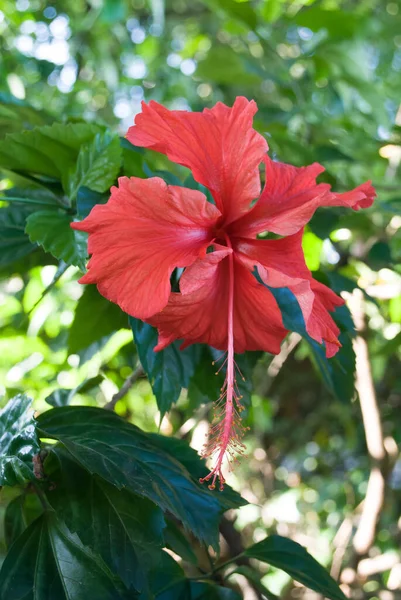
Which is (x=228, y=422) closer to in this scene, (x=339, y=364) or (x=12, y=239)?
(x=339, y=364)

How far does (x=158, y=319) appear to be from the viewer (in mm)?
488

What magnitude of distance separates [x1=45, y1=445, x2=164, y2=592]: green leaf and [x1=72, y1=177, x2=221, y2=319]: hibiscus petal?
0.18 metres

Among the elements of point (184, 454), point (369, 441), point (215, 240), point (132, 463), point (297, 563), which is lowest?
point (369, 441)

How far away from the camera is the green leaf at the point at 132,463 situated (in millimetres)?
472

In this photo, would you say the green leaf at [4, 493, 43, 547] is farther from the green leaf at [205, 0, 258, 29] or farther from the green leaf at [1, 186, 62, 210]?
the green leaf at [205, 0, 258, 29]

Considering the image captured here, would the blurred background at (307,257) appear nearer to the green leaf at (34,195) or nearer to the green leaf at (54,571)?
the green leaf at (34,195)

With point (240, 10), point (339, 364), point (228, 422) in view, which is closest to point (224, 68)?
point (240, 10)

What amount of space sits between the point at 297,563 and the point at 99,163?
1.54 ft

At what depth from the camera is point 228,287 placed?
52 centimetres

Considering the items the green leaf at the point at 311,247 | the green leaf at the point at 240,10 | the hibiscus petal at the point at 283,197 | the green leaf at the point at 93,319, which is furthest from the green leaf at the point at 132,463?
the green leaf at the point at 240,10

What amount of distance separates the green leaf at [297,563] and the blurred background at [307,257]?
0.08 meters

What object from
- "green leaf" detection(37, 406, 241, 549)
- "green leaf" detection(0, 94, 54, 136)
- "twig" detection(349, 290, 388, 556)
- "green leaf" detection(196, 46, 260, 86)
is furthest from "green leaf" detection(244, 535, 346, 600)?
"green leaf" detection(196, 46, 260, 86)

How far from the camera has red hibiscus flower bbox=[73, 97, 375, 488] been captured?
1.48 ft

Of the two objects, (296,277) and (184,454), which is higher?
(296,277)
